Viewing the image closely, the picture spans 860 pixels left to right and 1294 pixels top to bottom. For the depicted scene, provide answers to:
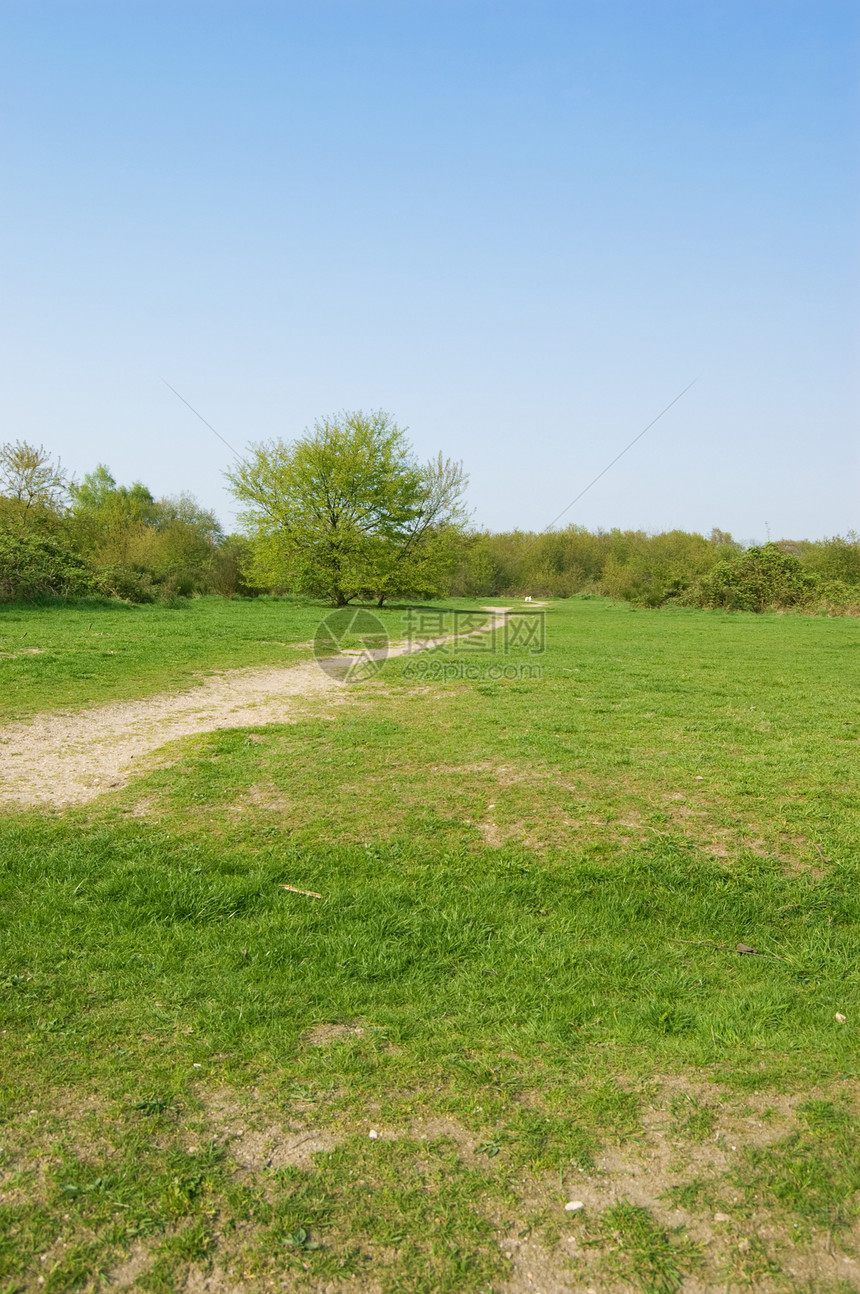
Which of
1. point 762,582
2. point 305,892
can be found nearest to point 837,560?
point 762,582

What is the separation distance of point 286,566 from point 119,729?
2648 centimetres

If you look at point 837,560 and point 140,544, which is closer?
point 140,544

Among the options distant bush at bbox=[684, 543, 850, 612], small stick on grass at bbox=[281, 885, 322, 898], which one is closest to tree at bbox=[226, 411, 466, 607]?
distant bush at bbox=[684, 543, 850, 612]

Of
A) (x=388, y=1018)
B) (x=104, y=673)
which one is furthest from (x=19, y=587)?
(x=388, y=1018)

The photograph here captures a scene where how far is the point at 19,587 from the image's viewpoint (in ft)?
73.7

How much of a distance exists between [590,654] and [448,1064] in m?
15.2

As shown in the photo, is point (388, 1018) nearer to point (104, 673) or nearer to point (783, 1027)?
point (783, 1027)

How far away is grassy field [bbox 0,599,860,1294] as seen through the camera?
8.16 ft

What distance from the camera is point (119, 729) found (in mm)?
8891

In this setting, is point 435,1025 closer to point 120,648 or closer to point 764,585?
point 120,648

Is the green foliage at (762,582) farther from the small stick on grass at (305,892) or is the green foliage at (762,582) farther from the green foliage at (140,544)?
the small stick on grass at (305,892)

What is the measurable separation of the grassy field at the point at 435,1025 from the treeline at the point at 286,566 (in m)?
19.5

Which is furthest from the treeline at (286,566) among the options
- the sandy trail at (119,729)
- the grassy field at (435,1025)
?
the grassy field at (435,1025)

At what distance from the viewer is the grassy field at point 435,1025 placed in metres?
2.49
